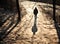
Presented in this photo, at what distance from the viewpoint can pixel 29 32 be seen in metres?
6.75

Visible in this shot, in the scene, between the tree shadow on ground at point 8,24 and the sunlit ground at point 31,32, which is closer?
the sunlit ground at point 31,32

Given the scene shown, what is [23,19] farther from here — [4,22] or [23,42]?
[23,42]

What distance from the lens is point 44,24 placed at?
7.53 metres

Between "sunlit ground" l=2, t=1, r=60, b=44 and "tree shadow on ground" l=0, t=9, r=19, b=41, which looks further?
"tree shadow on ground" l=0, t=9, r=19, b=41

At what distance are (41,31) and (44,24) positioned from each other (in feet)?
2.59

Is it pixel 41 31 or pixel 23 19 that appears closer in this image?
pixel 41 31

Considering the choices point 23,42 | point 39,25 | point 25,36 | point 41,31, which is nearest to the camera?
point 23,42

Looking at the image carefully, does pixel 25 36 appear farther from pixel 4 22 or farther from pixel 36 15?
pixel 36 15

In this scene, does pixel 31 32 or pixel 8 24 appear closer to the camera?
pixel 31 32

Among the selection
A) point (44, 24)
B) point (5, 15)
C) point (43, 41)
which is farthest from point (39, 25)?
point (5, 15)

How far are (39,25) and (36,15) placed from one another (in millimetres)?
1282

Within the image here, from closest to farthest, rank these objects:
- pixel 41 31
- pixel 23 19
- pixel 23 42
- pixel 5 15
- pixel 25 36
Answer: pixel 23 42 → pixel 25 36 → pixel 41 31 → pixel 23 19 → pixel 5 15

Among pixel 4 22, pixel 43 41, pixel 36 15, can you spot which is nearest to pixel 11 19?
pixel 4 22

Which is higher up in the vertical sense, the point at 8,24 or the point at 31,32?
the point at 8,24
